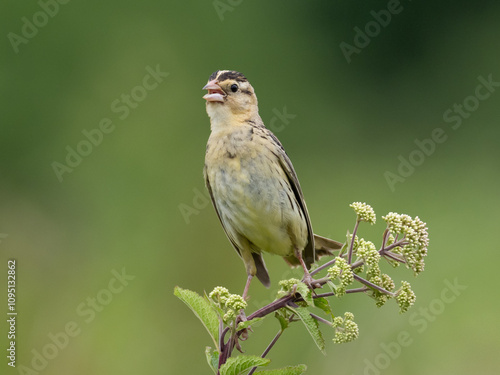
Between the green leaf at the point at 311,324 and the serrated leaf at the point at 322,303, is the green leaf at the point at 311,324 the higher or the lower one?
the lower one

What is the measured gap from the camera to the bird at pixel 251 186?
3.47m

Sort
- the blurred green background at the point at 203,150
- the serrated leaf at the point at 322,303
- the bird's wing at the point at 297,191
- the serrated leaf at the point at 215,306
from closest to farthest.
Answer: the serrated leaf at the point at 215,306, the serrated leaf at the point at 322,303, the bird's wing at the point at 297,191, the blurred green background at the point at 203,150

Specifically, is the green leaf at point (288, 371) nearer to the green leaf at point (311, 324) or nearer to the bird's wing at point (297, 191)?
the green leaf at point (311, 324)

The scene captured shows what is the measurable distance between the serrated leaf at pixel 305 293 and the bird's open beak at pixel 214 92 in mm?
1409

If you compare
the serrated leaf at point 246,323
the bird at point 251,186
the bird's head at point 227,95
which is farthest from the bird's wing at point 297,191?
the serrated leaf at point 246,323

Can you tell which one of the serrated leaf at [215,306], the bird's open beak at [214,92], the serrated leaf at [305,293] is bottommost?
the serrated leaf at [215,306]

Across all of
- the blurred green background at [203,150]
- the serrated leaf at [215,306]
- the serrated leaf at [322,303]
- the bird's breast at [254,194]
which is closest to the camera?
the serrated leaf at [215,306]

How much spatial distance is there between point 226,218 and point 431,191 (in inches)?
121

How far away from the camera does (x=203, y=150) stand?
641cm

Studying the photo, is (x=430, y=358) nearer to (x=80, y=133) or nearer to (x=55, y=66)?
(x=80, y=133)

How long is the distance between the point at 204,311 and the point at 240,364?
0.79ft

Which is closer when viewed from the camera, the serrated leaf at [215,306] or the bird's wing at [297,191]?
the serrated leaf at [215,306]

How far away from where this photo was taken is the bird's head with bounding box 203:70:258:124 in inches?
141

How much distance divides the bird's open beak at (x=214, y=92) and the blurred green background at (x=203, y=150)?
171cm
